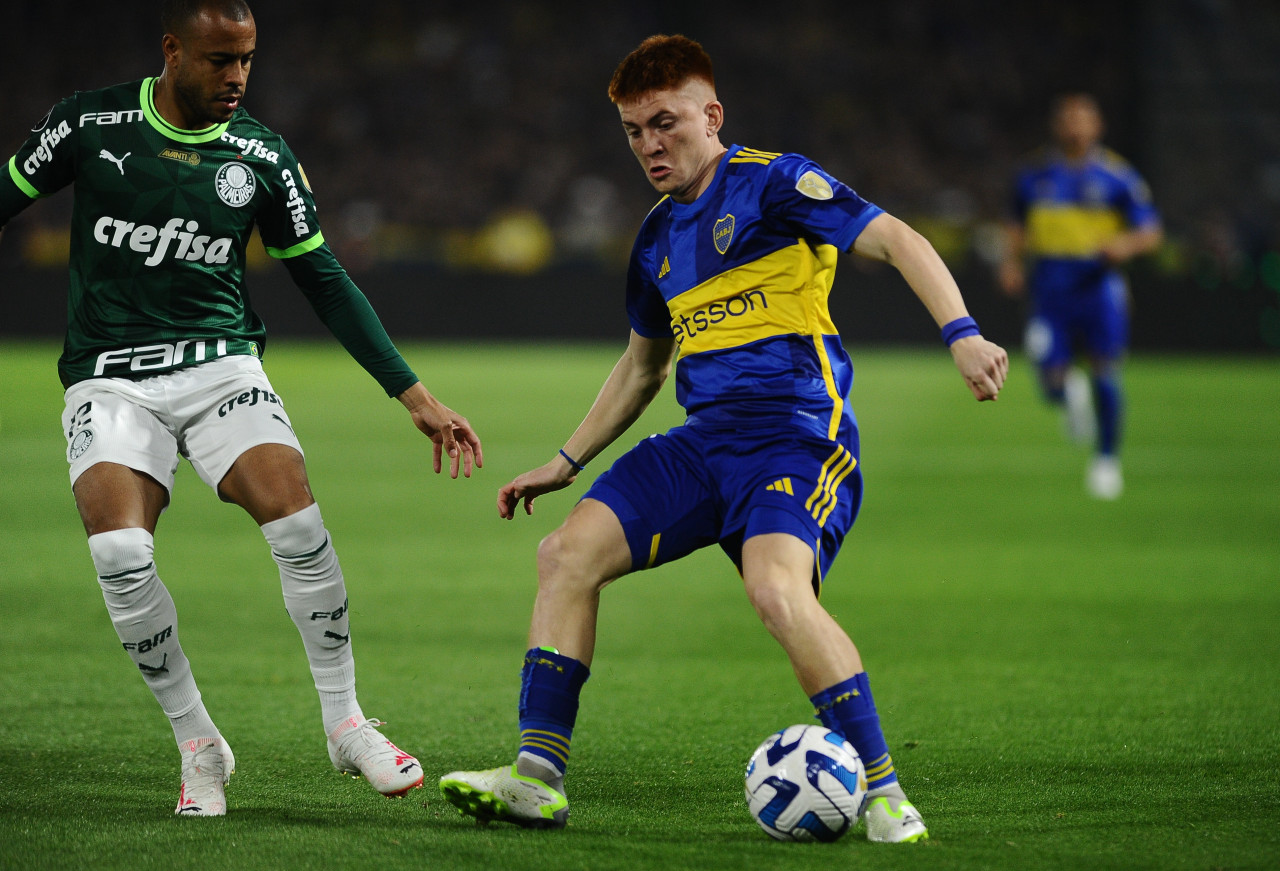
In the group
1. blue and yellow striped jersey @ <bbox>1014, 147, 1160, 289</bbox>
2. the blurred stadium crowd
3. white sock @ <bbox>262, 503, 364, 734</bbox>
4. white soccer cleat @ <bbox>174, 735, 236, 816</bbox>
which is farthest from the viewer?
the blurred stadium crowd

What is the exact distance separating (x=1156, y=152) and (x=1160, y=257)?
242 cm

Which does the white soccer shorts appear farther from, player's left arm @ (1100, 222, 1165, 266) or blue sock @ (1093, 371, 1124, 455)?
player's left arm @ (1100, 222, 1165, 266)

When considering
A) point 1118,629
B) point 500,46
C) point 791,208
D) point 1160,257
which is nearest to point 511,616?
point 1118,629

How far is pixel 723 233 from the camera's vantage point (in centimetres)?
395

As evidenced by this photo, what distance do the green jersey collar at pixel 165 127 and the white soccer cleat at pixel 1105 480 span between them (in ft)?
25.7

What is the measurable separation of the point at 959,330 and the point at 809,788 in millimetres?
1089

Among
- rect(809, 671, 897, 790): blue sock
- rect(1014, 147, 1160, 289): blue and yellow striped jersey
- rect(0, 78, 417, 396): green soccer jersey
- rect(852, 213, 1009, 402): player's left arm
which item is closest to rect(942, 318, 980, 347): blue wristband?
rect(852, 213, 1009, 402): player's left arm

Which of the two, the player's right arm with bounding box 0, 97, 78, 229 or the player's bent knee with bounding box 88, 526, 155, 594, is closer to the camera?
the player's bent knee with bounding box 88, 526, 155, 594

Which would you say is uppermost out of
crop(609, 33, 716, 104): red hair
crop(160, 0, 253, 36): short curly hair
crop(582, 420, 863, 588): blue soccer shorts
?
crop(160, 0, 253, 36): short curly hair

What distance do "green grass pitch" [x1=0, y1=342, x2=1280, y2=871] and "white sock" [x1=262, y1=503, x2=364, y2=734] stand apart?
240 millimetres

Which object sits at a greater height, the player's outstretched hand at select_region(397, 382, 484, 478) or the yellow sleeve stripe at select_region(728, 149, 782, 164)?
the yellow sleeve stripe at select_region(728, 149, 782, 164)

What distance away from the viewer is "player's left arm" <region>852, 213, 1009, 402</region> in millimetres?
3387

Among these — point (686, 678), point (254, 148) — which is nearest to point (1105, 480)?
point (686, 678)

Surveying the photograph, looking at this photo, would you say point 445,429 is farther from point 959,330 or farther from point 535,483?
point 959,330
